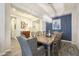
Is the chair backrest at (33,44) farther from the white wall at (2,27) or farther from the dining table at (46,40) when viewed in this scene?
the white wall at (2,27)

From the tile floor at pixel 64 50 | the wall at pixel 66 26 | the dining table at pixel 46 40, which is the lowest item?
the tile floor at pixel 64 50

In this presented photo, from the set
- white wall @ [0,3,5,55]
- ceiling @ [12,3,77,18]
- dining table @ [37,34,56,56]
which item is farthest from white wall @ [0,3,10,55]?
dining table @ [37,34,56,56]

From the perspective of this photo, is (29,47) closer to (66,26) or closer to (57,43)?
(57,43)

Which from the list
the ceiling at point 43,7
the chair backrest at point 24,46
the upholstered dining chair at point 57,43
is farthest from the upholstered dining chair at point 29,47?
the ceiling at point 43,7

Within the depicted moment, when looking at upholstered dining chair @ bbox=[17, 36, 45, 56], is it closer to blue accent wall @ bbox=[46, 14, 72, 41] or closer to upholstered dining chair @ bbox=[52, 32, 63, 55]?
upholstered dining chair @ bbox=[52, 32, 63, 55]

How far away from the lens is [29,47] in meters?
1.61

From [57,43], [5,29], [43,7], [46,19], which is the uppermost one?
[43,7]

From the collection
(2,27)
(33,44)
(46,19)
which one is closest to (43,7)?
(46,19)

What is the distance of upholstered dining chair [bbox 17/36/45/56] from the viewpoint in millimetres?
1590

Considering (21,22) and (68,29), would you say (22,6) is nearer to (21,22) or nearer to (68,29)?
(21,22)

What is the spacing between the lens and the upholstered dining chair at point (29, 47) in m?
1.59

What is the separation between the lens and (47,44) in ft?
5.31

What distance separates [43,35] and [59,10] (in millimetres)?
455

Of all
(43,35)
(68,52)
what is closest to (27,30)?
(43,35)
